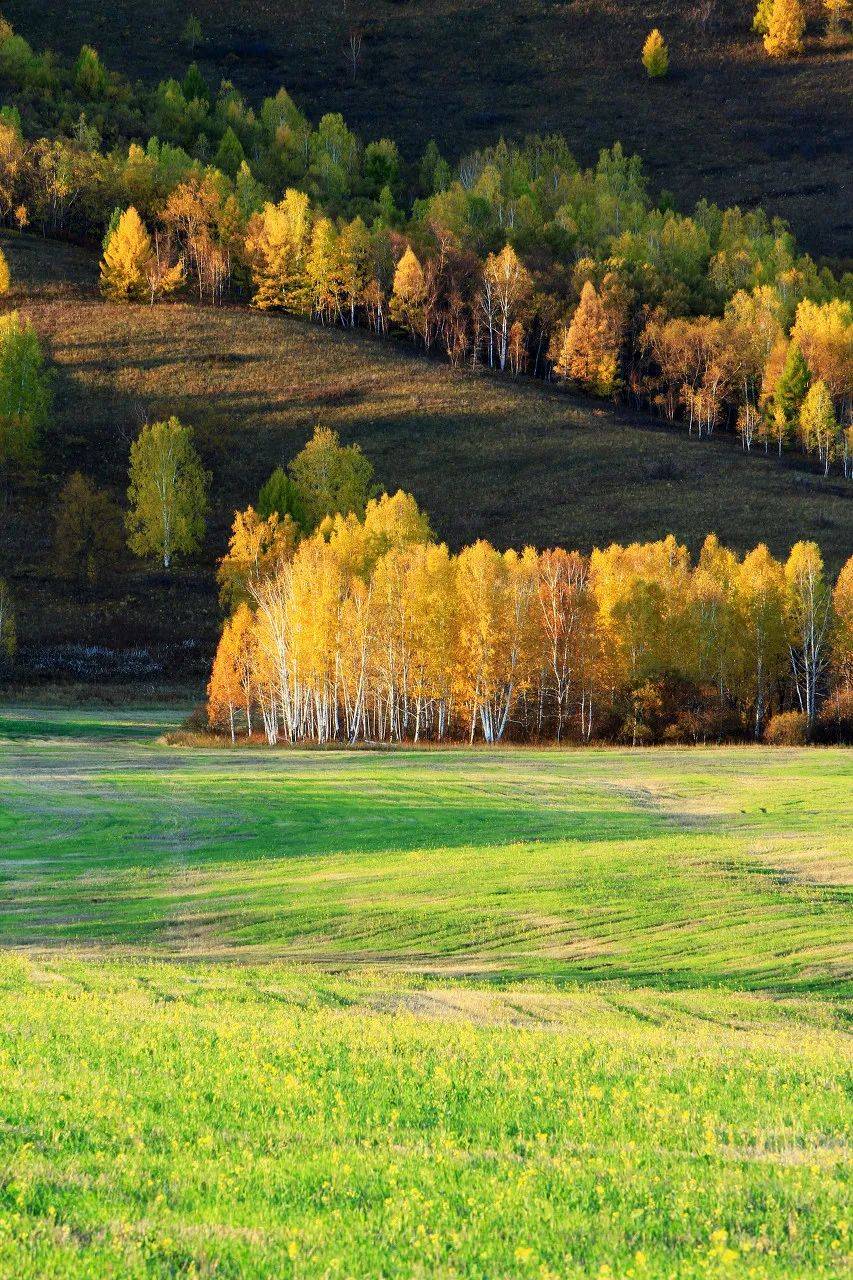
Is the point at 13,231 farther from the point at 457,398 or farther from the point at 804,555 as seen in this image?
the point at 804,555

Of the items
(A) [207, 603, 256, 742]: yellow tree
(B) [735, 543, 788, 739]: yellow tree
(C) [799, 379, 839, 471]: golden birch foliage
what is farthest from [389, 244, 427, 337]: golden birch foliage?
(B) [735, 543, 788, 739]: yellow tree

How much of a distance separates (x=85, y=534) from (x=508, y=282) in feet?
229

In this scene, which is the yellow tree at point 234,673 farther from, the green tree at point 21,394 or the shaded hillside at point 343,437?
the green tree at point 21,394

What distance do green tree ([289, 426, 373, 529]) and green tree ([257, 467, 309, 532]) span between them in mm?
1508

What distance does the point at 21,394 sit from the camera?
121 metres

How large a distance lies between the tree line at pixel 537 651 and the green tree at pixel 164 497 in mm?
33804

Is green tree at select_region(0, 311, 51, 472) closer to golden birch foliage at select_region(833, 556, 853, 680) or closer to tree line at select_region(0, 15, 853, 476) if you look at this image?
tree line at select_region(0, 15, 853, 476)

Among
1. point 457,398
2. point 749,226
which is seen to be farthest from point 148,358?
point 749,226

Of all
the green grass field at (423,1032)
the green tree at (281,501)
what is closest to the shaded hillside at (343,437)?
the green tree at (281,501)

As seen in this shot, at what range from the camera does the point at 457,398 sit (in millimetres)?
137375

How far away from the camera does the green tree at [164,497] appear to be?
10912cm

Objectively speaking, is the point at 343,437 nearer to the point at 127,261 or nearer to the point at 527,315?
the point at 527,315

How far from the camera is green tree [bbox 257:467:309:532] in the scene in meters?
107

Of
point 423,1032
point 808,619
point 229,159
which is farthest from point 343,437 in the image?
point 423,1032
